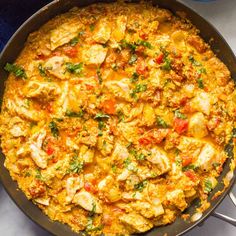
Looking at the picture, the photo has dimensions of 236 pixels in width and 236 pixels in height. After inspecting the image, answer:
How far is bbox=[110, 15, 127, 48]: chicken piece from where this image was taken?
5137 millimetres

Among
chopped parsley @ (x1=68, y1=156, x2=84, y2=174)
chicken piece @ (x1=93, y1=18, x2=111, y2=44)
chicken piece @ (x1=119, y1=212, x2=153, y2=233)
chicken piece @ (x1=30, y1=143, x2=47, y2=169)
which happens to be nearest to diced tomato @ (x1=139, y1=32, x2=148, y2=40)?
chicken piece @ (x1=93, y1=18, x2=111, y2=44)

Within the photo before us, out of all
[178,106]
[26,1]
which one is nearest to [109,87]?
[178,106]

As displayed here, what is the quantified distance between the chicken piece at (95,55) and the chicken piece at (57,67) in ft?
0.74

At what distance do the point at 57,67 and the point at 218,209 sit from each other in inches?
99.2

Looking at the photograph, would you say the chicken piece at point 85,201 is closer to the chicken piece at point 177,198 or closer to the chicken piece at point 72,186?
the chicken piece at point 72,186

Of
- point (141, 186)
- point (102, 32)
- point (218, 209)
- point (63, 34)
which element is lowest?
point (218, 209)

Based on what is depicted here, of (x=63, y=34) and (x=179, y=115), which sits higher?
(x=63, y=34)

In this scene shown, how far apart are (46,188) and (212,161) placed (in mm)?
1754

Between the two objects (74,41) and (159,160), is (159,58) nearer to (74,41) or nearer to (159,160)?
(74,41)

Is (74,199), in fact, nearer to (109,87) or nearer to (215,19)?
(109,87)

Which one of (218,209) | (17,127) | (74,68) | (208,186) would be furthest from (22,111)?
(218,209)

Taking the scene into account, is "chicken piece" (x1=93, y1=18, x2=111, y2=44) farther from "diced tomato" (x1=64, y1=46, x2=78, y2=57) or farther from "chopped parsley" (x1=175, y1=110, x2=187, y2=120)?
"chopped parsley" (x1=175, y1=110, x2=187, y2=120)

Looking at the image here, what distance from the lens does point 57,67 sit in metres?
5.12

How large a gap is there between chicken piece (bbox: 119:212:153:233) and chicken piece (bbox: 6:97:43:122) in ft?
4.43
